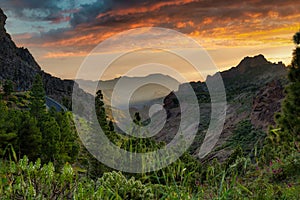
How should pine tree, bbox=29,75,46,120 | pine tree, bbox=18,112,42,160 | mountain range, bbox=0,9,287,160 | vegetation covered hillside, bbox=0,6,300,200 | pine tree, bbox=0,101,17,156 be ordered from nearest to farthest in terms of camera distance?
vegetation covered hillside, bbox=0,6,300,200 < pine tree, bbox=0,101,17,156 < pine tree, bbox=18,112,42,160 < pine tree, bbox=29,75,46,120 < mountain range, bbox=0,9,287,160

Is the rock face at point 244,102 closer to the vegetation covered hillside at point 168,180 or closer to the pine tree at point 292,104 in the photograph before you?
the pine tree at point 292,104

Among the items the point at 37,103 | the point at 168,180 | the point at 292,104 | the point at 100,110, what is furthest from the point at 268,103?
the point at 168,180

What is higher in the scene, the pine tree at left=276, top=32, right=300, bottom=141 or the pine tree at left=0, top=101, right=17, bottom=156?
the pine tree at left=276, top=32, right=300, bottom=141

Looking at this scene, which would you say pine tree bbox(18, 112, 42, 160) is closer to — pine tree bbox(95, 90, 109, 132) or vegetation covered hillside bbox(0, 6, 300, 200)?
vegetation covered hillside bbox(0, 6, 300, 200)

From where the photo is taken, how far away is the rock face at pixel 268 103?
10894 centimetres

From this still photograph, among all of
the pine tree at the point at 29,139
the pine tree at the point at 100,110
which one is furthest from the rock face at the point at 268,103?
the pine tree at the point at 29,139

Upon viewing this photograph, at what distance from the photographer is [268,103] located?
119812 millimetres

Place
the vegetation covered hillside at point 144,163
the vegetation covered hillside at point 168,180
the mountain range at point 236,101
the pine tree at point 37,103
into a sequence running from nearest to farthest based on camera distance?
the vegetation covered hillside at point 168,180
the vegetation covered hillside at point 144,163
the pine tree at point 37,103
the mountain range at point 236,101

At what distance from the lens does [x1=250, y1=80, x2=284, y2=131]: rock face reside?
108938mm

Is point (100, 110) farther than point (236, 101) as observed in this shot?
No

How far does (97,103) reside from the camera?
5816 centimetres

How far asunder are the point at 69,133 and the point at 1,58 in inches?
6083

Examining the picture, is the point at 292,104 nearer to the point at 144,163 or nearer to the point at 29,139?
the point at 144,163

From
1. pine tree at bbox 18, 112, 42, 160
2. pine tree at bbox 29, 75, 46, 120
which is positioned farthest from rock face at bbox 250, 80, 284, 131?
pine tree at bbox 18, 112, 42, 160
